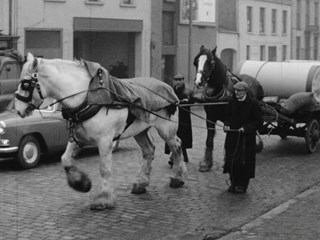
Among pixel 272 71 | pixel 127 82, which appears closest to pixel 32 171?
pixel 127 82

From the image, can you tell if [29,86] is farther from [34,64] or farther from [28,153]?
[28,153]

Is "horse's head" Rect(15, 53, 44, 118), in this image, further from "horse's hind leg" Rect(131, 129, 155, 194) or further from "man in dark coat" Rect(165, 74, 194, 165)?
"man in dark coat" Rect(165, 74, 194, 165)

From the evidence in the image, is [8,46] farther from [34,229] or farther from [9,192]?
[34,229]

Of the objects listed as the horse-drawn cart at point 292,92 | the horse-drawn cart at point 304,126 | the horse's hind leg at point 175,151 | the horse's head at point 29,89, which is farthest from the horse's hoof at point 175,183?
the horse-drawn cart at point 304,126

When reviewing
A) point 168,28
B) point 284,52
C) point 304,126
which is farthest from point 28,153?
point 284,52

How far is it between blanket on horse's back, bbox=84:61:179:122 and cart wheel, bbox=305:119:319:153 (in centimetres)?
447

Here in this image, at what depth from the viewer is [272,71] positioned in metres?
16.0

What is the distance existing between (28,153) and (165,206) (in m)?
4.05

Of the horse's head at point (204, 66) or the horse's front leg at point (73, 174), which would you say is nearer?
the horse's front leg at point (73, 174)

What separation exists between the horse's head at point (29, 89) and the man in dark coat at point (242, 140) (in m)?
3.03

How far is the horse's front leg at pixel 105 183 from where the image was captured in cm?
986

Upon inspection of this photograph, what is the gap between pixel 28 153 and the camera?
13.5 meters

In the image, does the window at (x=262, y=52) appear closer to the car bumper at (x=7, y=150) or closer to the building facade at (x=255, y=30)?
the building facade at (x=255, y=30)

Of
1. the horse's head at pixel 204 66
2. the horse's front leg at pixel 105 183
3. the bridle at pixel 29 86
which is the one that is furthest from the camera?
the horse's head at pixel 204 66
